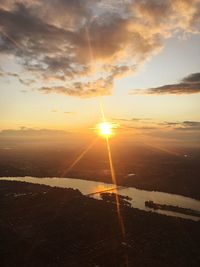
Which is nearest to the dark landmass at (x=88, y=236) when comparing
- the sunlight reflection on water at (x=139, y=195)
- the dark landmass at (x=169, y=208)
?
the sunlight reflection on water at (x=139, y=195)

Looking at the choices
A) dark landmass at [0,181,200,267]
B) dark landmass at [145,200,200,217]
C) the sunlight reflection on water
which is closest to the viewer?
dark landmass at [0,181,200,267]

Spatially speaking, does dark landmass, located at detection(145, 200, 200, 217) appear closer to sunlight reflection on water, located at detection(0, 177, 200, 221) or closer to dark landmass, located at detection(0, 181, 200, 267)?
sunlight reflection on water, located at detection(0, 177, 200, 221)

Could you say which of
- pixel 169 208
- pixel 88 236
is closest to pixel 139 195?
pixel 169 208

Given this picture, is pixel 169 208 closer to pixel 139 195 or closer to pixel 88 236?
pixel 139 195

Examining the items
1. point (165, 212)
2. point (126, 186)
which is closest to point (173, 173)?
point (126, 186)

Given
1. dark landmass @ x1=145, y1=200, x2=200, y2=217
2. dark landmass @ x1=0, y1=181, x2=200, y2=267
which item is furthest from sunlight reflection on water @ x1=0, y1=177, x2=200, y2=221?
dark landmass @ x1=0, y1=181, x2=200, y2=267

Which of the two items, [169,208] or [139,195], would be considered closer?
[169,208]

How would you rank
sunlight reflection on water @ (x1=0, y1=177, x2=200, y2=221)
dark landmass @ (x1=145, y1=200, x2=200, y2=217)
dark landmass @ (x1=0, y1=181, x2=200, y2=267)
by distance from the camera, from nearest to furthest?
dark landmass @ (x1=0, y1=181, x2=200, y2=267) < dark landmass @ (x1=145, y1=200, x2=200, y2=217) < sunlight reflection on water @ (x1=0, y1=177, x2=200, y2=221)

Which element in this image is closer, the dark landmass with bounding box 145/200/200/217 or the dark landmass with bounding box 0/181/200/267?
the dark landmass with bounding box 0/181/200/267
